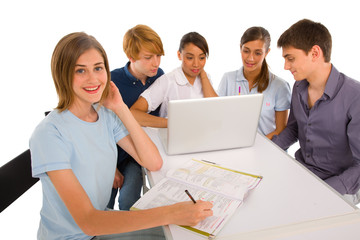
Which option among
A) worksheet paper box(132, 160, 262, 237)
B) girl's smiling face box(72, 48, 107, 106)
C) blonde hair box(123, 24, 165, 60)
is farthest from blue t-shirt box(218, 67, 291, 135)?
girl's smiling face box(72, 48, 107, 106)

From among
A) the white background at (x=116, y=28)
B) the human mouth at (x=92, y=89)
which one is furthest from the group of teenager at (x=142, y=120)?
the white background at (x=116, y=28)

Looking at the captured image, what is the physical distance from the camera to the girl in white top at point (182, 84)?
5.85ft

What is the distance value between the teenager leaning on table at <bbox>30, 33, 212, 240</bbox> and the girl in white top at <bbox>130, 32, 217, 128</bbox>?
0.42 m

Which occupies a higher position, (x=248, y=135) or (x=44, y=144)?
(x=44, y=144)

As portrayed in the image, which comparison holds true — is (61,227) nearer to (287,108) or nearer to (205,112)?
(205,112)

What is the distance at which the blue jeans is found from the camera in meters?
1.54

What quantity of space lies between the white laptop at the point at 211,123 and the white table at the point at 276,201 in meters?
0.05

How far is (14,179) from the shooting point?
3.84ft

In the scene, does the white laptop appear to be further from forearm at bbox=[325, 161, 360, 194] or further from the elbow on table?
forearm at bbox=[325, 161, 360, 194]

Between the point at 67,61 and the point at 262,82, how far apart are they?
137 cm

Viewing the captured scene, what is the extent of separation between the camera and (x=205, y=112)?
4.15ft

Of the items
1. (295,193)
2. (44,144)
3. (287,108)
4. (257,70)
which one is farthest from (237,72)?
(44,144)

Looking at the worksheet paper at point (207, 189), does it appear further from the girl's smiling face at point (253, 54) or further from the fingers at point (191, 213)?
the girl's smiling face at point (253, 54)

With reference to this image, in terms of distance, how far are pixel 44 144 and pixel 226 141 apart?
0.80 m
